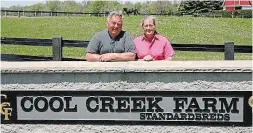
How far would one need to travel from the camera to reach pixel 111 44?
186 inches

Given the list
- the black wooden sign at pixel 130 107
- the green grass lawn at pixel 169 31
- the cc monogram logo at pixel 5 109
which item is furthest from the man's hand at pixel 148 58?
the green grass lawn at pixel 169 31

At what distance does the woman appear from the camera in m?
4.89

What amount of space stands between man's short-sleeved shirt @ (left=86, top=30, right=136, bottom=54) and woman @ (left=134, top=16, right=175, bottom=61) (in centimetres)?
17

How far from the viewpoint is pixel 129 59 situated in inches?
183

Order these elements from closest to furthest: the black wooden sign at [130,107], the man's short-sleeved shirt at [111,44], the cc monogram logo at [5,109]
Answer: the black wooden sign at [130,107], the cc monogram logo at [5,109], the man's short-sleeved shirt at [111,44]

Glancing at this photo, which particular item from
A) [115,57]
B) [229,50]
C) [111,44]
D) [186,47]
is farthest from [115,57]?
[186,47]

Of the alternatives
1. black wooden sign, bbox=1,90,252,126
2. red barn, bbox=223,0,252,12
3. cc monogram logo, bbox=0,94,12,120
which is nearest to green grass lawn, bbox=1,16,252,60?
black wooden sign, bbox=1,90,252,126

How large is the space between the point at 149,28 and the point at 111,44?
0.48m

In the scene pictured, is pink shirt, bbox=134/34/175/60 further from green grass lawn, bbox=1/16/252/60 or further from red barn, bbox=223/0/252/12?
red barn, bbox=223/0/252/12

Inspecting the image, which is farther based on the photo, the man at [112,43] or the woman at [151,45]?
the woman at [151,45]

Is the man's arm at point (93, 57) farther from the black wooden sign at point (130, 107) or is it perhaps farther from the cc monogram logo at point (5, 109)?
the cc monogram logo at point (5, 109)

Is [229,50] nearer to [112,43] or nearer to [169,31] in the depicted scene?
[112,43]

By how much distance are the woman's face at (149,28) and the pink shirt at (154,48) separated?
2.2 inches

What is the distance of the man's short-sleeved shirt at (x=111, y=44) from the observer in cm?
473
